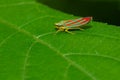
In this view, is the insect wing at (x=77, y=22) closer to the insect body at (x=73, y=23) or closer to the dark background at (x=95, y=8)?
the insect body at (x=73, y=23)

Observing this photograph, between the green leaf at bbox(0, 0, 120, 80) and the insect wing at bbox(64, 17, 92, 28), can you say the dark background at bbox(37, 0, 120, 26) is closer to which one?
the insect wing at bbox(64, 17, 92, 28)

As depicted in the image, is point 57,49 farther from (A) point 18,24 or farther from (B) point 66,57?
(A) point 18,24

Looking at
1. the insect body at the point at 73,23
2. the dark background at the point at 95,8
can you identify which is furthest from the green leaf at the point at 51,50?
the dark background at the point at 95,8

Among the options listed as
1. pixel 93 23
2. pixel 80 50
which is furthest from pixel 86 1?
pixel 80 50

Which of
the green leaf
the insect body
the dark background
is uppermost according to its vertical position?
the green leaf

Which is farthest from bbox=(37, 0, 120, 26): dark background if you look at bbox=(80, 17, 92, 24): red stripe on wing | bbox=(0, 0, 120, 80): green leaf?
bbox=(0, 0, 120, 80): green leaf

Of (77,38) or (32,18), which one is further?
(32,18)
